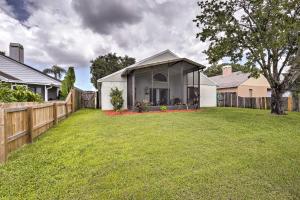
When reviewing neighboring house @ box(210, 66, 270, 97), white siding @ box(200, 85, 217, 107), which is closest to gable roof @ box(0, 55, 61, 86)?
white siding @ box(200, 85, 217, 107)

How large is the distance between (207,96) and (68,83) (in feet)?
49.0

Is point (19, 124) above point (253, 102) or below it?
below

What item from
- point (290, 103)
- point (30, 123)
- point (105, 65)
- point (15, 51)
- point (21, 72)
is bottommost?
point (30, 123)

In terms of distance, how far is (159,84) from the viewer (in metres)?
18.8

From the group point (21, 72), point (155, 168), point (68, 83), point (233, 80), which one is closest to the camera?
point (155, 168)

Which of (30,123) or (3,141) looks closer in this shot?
(3,141)

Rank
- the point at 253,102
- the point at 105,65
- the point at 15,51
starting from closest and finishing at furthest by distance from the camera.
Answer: the point at 15,51 < the point at 253,102 < the point at 105,65

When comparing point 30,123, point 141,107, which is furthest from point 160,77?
point 30,123

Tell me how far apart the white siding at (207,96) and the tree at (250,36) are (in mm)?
7947

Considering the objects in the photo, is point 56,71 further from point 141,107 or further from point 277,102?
point 277,102

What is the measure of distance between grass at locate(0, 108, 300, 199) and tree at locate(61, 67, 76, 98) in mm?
12537

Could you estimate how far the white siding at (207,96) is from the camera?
21344mm

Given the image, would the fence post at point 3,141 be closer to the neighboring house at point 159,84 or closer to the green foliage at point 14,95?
Result: the green foliage at point 14,95

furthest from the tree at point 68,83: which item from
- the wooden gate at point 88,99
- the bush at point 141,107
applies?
the bush at point 141,107
